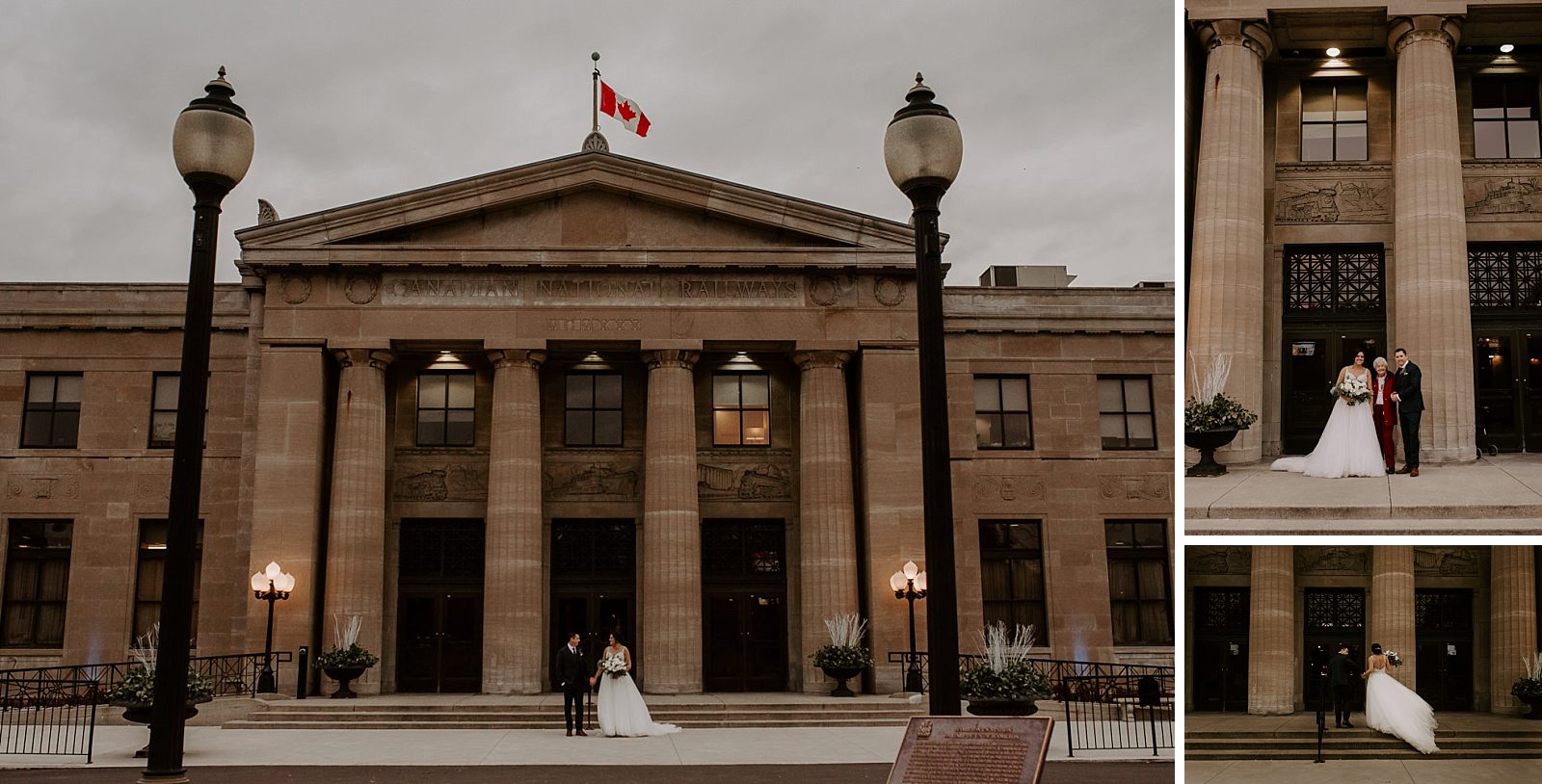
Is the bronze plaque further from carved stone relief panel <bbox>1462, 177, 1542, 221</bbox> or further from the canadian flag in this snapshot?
the canadian flag

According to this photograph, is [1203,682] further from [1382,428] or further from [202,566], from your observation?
[202,566]

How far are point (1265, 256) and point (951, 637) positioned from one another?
68.4ft

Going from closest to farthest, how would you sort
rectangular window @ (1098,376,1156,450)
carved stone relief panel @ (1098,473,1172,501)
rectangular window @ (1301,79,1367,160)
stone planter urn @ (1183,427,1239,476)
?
1. stone planter urn @ (1183,427,1239,476)
2. rectangular window @ (1301,79,1367,160)
3. carved stone relief panel @ (1098,473,1172,501)
4. rectangular window @ (1098,376,1156,450)

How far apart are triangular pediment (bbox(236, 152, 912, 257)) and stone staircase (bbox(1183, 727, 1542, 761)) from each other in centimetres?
1772

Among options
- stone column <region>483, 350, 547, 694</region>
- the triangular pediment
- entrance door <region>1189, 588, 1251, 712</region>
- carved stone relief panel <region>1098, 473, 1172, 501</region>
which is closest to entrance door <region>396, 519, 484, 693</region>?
stone column <region>483, 350, 547, 694</region>

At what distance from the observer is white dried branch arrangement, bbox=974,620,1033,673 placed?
22.6 m

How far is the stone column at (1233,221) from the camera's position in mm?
24859

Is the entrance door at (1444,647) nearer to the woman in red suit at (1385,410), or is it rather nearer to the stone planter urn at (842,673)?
the woman in red suit at (1385,410)

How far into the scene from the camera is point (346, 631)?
30828mm

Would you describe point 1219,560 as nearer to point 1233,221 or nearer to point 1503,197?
point 1233,221

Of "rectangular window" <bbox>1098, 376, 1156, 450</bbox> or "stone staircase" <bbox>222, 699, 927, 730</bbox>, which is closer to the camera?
"stone staircase" <bbox>222, 699, 927, 730</bbox>

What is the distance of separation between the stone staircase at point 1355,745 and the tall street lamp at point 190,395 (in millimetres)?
13531

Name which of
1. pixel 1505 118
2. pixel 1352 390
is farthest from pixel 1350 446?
pixel 1505 118

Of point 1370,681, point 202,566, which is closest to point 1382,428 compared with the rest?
point 1370,681
